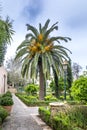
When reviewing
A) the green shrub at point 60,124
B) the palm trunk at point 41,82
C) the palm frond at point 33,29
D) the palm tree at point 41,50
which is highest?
the palm frond at point 33,29

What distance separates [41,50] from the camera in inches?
1214

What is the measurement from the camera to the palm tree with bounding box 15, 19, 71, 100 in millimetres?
30812

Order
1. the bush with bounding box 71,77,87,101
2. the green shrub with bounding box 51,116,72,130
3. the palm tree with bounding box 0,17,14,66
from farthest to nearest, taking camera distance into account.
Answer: the bush with bounding box 71,77,87,101 → the palm tree with bounding box 0,17,14,66 → the green shrub with bounding box 51,116,72,130

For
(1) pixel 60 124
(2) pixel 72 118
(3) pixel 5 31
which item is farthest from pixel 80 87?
(3) pixel 5 31

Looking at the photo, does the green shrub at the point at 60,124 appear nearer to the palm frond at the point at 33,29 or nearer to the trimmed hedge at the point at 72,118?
the trimmed hedge at the point at 72,118

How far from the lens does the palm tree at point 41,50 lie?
→ 30.8 meters

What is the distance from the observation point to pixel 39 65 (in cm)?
3161

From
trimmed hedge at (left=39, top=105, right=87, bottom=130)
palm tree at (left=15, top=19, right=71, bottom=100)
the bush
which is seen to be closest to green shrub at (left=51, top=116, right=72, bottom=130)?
trimmed hedge at (left=39, top=105, right=87, bottom=130)

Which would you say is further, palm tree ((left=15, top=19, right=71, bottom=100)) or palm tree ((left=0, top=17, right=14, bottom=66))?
palm tree ((left=15, top=19, right=71, bottom=100))

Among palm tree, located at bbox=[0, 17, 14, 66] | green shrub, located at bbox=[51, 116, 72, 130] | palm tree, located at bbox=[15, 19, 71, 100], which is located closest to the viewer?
green shrub, located at bbox=[51, 116, 72, 130]

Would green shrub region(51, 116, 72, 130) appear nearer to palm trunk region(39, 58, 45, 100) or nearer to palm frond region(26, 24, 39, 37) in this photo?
palm trunk region(39, 58, 45, 100)

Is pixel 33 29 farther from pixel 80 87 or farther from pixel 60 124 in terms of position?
pixel 60 124

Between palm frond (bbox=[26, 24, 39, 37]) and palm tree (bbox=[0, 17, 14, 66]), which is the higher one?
palm frond (bbox=[26, 24, 39, 37])

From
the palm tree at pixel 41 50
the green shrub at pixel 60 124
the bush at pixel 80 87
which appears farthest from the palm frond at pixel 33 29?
the green shrub at pixel 60 124
